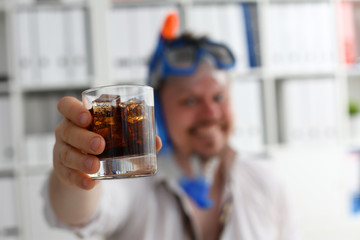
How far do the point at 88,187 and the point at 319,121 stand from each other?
6.51ft

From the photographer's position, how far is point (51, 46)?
2.14m

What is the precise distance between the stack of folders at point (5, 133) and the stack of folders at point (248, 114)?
130cm

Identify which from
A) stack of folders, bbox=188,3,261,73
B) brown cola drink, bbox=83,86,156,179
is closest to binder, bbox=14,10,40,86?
stack of folders, bbox=188,3,261,73

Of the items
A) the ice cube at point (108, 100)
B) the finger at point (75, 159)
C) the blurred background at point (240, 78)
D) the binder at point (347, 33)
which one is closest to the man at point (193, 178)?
the finger at point (75, 159)

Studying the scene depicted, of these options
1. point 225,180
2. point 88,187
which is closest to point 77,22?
point 225,180

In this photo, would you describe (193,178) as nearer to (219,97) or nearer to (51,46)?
(219,97)

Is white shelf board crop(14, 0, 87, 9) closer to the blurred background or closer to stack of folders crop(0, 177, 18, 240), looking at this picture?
the blurred background

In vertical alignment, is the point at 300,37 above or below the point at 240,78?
above

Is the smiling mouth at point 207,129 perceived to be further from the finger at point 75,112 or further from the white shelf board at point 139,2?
the white shelf board at point 139,2

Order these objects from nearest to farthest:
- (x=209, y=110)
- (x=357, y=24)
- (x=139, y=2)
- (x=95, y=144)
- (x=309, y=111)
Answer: (x=95, y=144), (x=209, y=110), (x=139, y=2), (x=309, y=111), (x=357, y=24)

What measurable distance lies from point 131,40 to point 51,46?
0.45 metres

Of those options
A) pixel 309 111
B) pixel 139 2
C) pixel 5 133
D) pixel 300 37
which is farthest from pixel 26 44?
pixel 309 111

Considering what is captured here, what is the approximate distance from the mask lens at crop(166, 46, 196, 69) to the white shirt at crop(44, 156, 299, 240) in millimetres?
362

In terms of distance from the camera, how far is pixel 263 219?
143cm
